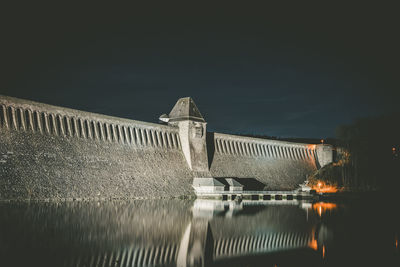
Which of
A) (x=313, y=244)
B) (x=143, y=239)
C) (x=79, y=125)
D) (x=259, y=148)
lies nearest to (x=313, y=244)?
(x=313, y=244)

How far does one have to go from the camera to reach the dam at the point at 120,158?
32.4m

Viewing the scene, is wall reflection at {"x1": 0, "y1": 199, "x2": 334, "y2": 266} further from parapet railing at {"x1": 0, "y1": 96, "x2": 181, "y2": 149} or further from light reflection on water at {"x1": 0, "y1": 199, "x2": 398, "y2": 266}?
parapet railing at {"x1": 0, "y1": 96, "x2": 181, "y2": 149}

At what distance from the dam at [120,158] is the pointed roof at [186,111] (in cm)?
13

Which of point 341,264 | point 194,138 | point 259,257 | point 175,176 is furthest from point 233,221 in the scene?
point 194,138

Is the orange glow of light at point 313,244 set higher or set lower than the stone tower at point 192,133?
lower

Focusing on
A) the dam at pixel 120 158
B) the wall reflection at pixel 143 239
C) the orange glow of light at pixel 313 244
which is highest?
the dam at pixel 120 158

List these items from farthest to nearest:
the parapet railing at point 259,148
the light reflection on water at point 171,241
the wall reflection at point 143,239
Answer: the parapet railing at point 259,148 → the light reflection on water at point 171,241 → the wall reflection at point 143,239

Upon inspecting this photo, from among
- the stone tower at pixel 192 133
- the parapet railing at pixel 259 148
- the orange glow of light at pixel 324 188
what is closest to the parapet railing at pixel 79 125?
the stone tower at pixel 192 133

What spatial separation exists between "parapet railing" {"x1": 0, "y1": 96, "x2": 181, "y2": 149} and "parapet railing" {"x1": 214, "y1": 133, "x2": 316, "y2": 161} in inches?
364

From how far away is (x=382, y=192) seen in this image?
48.2m

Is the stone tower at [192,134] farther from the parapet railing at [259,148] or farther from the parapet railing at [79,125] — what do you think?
the parapet railing at [259,148]

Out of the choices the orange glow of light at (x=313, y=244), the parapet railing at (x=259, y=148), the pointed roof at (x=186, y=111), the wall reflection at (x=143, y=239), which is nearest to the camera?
the wall reflection at (x=143, y=239)

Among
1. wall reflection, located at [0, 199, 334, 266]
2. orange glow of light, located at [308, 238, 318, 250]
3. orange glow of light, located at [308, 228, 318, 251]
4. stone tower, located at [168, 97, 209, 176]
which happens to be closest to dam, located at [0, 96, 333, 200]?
stone tower, located at [168, 97, 209, 176]

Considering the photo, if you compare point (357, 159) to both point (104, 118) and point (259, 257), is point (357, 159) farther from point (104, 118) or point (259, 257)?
point (259, 257)
